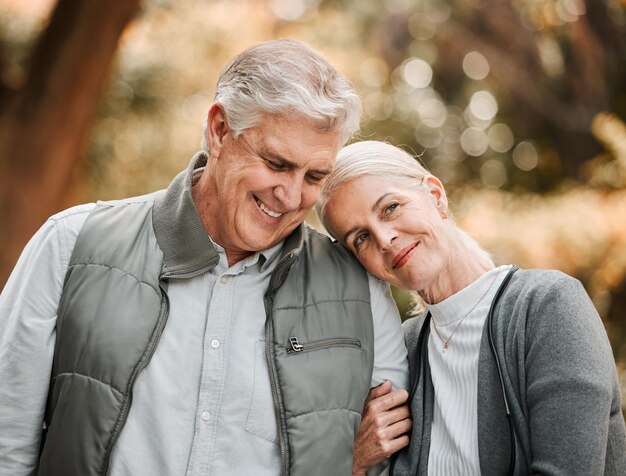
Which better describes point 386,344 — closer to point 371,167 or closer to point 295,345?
point 295,345

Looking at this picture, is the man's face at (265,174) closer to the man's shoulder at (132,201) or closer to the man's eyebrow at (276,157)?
the man's eyebrow at (276,157)

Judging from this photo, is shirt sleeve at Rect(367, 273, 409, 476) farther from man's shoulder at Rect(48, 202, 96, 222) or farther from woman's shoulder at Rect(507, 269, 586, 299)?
man's shoulder at Rect(48, 202, 96, 222)

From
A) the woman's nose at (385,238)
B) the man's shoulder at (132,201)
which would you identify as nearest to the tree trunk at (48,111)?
the man's shoulder at (132,201)

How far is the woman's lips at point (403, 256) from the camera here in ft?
6.13

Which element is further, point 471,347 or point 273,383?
point 471,347

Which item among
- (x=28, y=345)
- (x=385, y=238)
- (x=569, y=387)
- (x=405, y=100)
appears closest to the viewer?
(x=569, y=387)

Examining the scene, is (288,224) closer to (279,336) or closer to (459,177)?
(279,336)

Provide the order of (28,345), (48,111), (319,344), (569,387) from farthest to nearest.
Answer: (48,111), (319,344), (28,345), (569,387)

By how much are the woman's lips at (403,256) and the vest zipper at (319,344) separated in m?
0.24

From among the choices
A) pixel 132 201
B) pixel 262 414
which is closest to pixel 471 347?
pixel 262 414

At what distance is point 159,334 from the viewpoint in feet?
5.45

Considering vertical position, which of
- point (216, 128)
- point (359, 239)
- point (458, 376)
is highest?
point (216, 128)

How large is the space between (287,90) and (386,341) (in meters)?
0.75

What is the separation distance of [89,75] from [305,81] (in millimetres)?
2582
